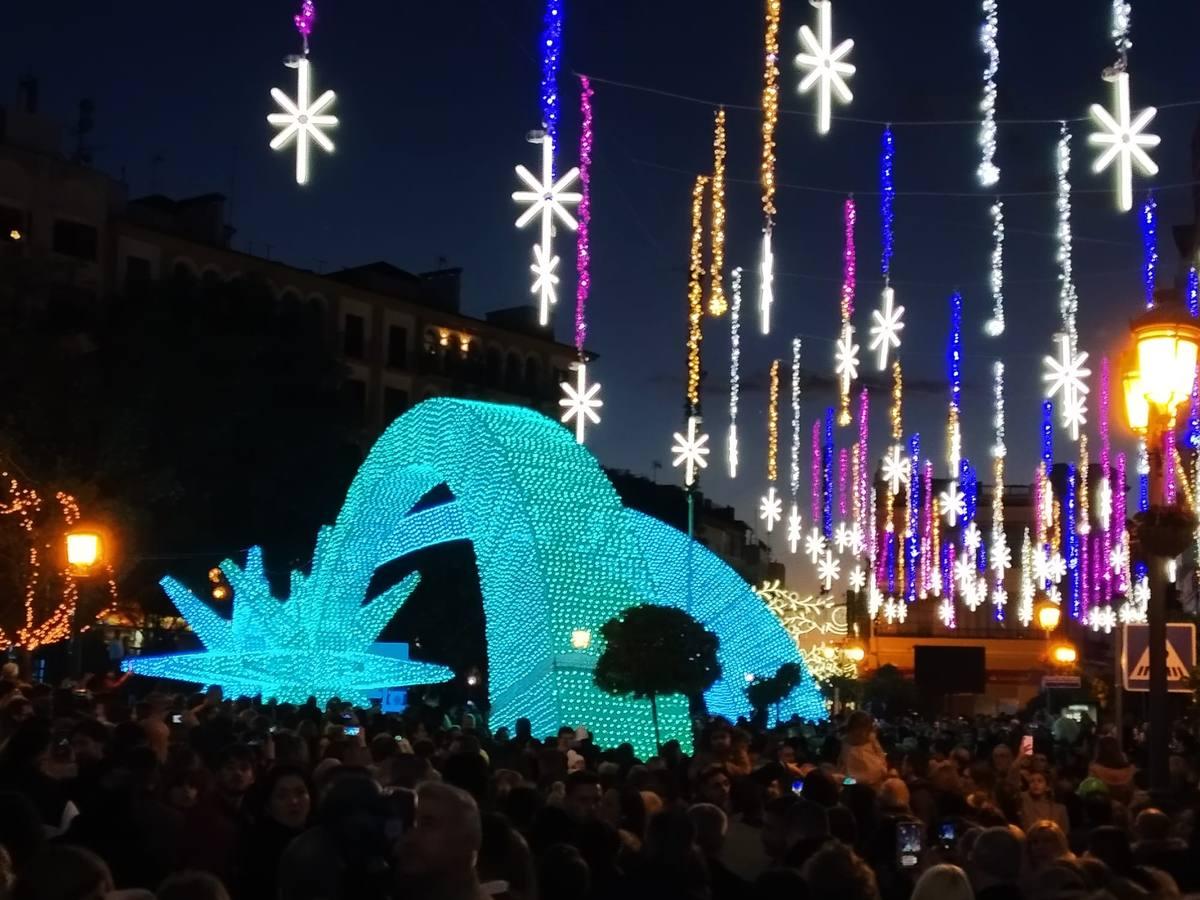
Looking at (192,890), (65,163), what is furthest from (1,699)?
(65,163)

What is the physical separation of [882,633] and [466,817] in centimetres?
7237

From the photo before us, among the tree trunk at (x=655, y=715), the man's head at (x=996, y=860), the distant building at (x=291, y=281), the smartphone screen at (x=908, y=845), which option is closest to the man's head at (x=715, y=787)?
the smartphone screen at (x=908, y=845)

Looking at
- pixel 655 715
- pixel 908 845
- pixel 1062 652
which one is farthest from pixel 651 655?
pixel 908 845

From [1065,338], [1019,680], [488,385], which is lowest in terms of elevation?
[1019,680]

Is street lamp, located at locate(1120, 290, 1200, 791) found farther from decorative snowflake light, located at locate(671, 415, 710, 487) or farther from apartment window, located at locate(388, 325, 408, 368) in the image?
apartment window, located at locate(388, 325, 408, 368)

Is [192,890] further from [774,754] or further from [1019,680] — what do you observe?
[1019,680]

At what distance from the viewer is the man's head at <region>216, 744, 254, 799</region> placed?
884 centimetres

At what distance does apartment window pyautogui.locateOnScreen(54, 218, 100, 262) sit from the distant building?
0.04 metres

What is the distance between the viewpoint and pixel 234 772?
354 inches

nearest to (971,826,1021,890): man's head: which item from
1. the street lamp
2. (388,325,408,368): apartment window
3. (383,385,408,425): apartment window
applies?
the street lamp

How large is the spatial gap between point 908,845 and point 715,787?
219cm

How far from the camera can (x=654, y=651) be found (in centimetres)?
2352

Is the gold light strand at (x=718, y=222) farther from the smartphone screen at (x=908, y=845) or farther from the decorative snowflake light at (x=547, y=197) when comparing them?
the smartphone screen at (x=908, y=845)

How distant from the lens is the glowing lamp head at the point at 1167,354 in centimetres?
1004
